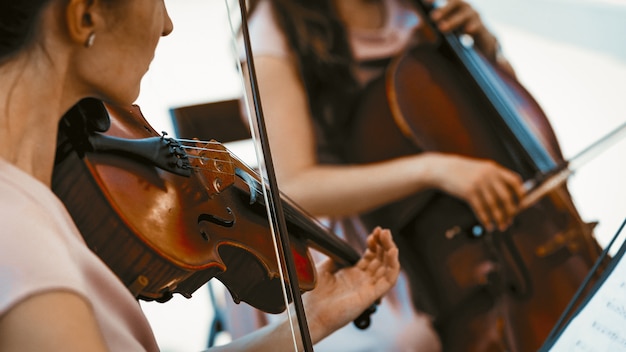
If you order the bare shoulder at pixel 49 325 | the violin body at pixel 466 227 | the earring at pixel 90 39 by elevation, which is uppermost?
the earring at pixel 90 39

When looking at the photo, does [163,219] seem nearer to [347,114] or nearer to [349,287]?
[349,287]

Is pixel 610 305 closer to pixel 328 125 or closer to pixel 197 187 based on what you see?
pixel 197 187

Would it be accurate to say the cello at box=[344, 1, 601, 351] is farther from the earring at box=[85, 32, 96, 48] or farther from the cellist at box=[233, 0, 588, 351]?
the earring at box=[85, 32, 96, 48]

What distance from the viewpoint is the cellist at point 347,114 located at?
2.90 feet

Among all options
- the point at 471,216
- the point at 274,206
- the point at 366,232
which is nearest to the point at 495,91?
the point at 471,216

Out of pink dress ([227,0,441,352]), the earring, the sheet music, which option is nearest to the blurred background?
pink dress ([227,0,441,352])

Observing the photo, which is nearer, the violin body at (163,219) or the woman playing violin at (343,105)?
the violin body at (163,219)

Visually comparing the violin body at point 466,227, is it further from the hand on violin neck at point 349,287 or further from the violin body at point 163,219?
the violin body at point 163,219

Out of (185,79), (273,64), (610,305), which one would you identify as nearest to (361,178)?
Answer: (273,64)

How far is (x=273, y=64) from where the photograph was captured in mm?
938

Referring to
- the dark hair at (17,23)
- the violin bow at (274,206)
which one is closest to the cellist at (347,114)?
the violin bow at (274,206)

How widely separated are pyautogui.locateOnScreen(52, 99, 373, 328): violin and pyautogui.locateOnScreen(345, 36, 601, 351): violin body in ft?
1.66

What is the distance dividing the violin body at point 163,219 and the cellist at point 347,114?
0.43 meters

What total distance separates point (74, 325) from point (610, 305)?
373 mm
